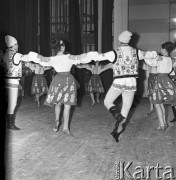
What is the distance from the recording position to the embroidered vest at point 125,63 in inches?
139

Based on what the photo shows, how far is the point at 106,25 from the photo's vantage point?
7941 millimetres

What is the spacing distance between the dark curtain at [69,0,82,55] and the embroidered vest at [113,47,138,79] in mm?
5028

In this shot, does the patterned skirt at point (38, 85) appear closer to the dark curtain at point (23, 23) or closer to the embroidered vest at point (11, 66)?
the dark curtain at point (23, 23)

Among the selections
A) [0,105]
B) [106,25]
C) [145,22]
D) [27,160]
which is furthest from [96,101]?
[0,105]

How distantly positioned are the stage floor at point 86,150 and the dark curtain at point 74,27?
3781 millimetres

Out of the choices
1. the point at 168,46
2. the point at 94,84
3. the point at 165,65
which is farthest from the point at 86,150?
the point at 94,84

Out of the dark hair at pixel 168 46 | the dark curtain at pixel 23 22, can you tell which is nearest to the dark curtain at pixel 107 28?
the dark curtain at pixel 23 22

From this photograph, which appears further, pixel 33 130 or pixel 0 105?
pixel 33 130

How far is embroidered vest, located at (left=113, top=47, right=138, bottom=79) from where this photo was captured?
11.6ft

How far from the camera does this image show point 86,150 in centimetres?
325

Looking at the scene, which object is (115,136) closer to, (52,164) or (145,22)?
(52,164)

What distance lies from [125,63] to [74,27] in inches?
209

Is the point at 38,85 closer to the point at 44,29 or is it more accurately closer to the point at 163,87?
the point at 44,29

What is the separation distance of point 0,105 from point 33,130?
258 cm
